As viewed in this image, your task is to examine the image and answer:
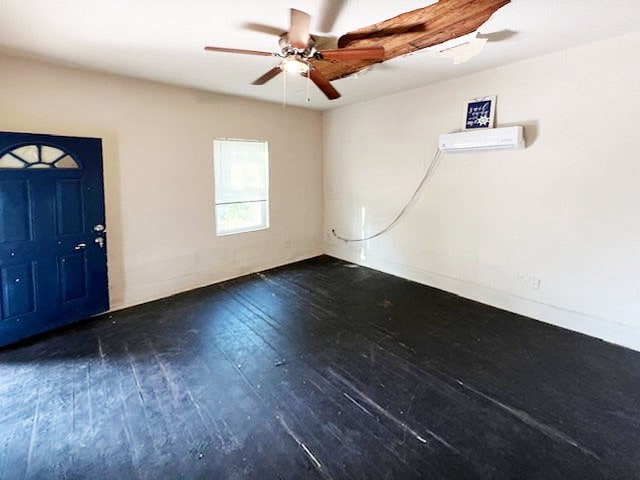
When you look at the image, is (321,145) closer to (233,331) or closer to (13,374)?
(233,331)

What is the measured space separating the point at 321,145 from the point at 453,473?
491cm

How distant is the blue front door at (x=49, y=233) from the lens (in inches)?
113

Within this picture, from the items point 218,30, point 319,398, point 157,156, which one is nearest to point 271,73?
point 218,30

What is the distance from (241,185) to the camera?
4809 millimetres

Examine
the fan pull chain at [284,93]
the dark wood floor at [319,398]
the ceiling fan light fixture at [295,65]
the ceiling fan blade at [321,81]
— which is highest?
the fan pull chain at [284,93]

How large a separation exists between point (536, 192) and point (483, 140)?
73 centimetres

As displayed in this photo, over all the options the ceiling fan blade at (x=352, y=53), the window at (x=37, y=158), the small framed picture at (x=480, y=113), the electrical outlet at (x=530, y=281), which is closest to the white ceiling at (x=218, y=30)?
the ceiling fan blade at (x=352, y=53)

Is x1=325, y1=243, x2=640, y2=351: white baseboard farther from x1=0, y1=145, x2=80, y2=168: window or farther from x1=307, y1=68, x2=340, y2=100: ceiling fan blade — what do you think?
x1=0, y1=145, x2=80, y2=168: window

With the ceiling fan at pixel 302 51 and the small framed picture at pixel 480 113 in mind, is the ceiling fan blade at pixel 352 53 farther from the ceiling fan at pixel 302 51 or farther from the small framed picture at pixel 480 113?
the small framed picture at pixel 480 113

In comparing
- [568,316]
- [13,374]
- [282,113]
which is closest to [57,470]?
[13,374]

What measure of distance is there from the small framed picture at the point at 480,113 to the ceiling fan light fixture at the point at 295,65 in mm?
2016

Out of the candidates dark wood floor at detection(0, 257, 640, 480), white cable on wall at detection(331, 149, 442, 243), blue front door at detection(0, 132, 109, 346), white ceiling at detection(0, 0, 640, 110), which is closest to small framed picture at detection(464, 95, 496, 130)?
white ceiling at detection(0, 0, 640, 110)

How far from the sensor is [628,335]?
2.87 meters

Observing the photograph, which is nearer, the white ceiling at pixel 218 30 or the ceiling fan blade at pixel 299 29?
the ceiling fan blade at pixel 299 29
